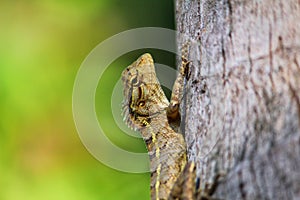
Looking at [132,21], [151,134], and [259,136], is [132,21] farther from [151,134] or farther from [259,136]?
[259,136]

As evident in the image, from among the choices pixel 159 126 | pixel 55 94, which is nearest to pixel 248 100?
pixel 159 126

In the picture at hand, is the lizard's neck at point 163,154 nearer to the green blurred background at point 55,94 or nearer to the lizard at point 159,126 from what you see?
the lizard at point 159,126

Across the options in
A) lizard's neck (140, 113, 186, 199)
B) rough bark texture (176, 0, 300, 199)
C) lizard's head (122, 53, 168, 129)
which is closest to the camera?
rough bark texture (176, 0, 300, 199)

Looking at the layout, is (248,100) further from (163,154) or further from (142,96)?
(142,96)

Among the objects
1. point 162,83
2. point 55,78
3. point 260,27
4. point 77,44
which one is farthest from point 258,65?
point 77,44

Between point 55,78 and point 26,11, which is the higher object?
point 26,11

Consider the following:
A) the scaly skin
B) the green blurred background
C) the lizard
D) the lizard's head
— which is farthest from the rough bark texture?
the green blurred background

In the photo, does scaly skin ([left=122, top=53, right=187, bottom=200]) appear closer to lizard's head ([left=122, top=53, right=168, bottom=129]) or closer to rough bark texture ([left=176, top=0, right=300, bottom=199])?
lizard's head ([left=122, top=53, right=168, bottom=129])
